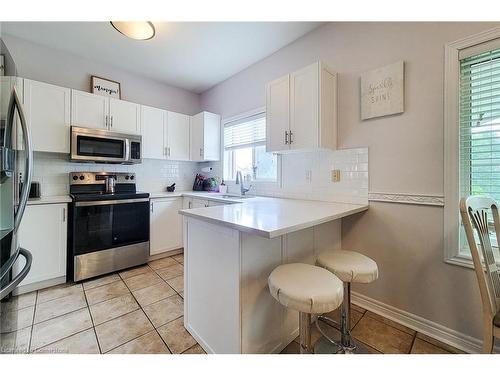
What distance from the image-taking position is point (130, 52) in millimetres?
2697

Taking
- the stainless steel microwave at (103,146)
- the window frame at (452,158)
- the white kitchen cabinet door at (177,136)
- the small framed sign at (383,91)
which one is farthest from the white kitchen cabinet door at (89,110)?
the window frame at (452,158)

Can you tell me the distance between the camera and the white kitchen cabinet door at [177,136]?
3.33 metres

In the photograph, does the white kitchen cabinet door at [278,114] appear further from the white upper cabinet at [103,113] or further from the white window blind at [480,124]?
the white upper cabinet at [103,113]

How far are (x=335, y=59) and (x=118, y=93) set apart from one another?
2.87m

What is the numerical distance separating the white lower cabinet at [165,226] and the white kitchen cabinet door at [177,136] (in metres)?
0.74

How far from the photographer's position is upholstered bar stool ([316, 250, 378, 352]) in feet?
4.12

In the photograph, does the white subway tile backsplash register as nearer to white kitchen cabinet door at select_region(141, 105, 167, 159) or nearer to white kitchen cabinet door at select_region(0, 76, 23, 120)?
white kitchen cabinet door at select_region(141, 105, 167, 159)

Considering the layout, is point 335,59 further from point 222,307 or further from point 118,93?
point 118,93

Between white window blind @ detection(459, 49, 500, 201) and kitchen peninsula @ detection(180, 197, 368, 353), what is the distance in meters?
0.88

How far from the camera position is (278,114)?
2.21m

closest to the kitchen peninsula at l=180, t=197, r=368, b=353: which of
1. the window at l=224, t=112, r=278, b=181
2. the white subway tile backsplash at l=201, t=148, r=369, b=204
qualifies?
the white subway tile backsplash at l=201, t=148, r=369, b=204

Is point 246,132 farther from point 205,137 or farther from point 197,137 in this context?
point 197,137
